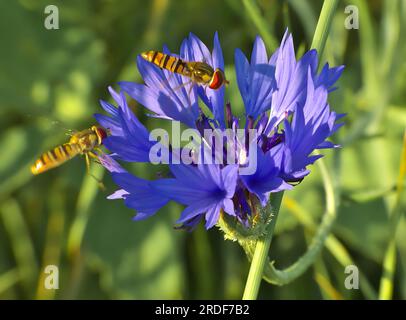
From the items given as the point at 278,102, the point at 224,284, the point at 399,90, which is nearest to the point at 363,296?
the point at 224,284

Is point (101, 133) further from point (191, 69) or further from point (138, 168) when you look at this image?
point (138, 168)

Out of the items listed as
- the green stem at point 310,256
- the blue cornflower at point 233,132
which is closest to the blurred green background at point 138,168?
the green stem at point 310,256

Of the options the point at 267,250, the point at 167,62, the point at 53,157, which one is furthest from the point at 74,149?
the point at 267,250

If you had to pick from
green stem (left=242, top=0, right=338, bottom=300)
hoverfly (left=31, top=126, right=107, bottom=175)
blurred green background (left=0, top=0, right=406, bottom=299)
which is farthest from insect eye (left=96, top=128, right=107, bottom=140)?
blurred green background (left=0, top=0, right=406, bottom=299)

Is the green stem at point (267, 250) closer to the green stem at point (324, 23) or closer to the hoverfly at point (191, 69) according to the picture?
the green stem at point (324, 23)
